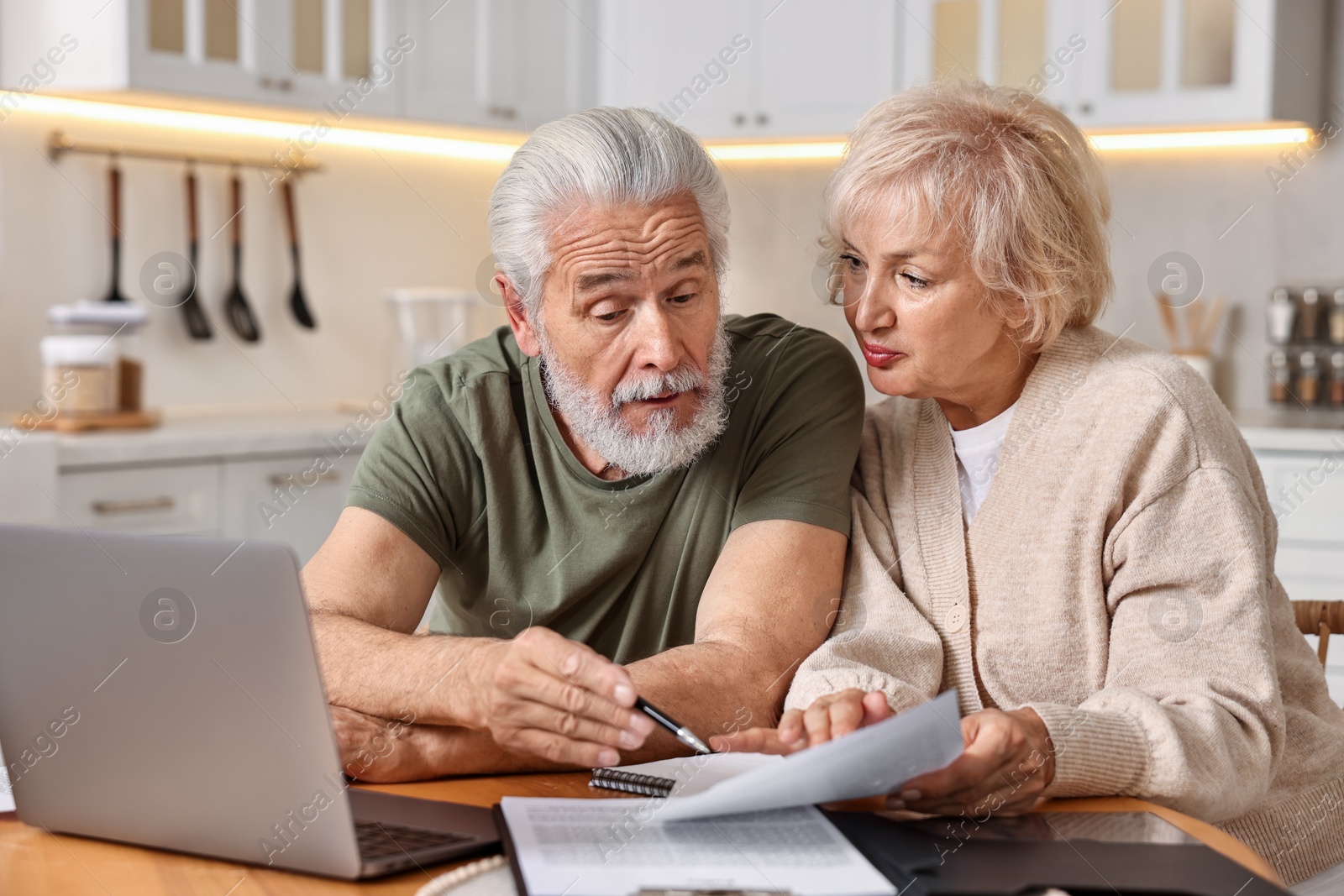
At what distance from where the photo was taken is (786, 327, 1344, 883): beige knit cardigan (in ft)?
3.72

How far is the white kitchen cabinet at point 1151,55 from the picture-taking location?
3.26 meters

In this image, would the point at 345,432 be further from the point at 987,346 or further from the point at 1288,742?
the point at 1288,742

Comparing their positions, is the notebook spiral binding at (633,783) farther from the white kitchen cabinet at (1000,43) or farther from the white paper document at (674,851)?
the white kitchen cabinet at (1000,43)

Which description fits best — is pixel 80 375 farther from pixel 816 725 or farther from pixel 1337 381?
pixel 1337 381

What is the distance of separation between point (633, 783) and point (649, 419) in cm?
47

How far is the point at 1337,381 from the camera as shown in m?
3.44

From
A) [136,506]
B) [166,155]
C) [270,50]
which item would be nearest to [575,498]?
[136,506]

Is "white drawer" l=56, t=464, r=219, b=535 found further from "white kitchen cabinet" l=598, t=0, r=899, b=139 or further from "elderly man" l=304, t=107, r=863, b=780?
"white kitchen cabinet" l=598, t=0, r=899, b=139

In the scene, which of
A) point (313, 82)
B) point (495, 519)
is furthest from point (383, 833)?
point (313, 82)

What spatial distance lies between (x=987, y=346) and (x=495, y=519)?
58 centimetres

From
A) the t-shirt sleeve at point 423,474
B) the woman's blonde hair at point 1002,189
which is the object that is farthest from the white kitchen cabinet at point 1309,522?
the t-shirt sleeve at point 423,474

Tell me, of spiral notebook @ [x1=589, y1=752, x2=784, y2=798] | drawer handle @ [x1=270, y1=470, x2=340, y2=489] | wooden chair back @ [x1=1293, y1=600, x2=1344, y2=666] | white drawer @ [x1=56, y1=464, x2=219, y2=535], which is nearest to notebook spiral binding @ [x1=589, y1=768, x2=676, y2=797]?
spiral notebook @ [x1=589, y1=752, x2=784, y2=798]

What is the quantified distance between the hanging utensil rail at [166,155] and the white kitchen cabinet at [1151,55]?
1725mm

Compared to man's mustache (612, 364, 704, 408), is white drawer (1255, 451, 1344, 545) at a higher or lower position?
lower
